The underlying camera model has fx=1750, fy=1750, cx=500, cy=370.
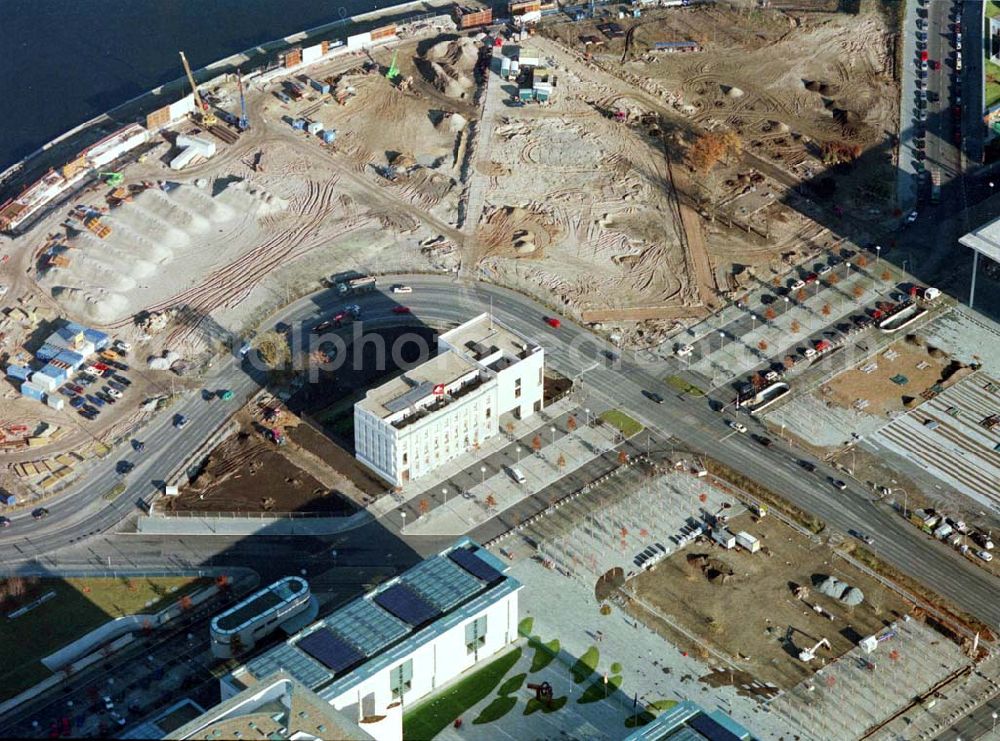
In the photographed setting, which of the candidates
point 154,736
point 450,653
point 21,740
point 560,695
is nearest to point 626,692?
point 560,695

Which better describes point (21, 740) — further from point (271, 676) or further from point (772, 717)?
point (772, 717)

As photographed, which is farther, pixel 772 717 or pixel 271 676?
pixel 772 717

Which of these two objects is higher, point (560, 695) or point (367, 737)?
point (367, 737)

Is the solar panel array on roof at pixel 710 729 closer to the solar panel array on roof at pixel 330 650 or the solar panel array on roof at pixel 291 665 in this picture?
the solar panel array on roof at pixel 330 650

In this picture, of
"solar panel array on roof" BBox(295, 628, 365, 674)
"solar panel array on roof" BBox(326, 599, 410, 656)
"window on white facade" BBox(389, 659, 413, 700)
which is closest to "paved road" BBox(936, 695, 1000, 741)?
"window on white facade" BBox(389, 659, 413, 700)

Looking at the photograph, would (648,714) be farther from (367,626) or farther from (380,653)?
(367,626)

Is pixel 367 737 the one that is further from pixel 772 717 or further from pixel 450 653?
pixel 772 717
